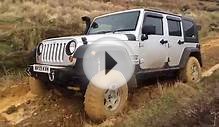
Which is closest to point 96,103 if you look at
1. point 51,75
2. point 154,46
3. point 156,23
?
point 51,75

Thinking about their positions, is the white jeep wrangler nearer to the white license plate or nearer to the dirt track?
the white license plate

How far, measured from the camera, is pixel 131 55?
716 centimetres

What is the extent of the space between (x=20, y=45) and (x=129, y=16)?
6354mm

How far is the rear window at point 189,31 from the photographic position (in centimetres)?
927

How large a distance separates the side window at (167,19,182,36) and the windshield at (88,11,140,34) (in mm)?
1203

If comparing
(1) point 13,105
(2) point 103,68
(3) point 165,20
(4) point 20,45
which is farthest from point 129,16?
(4) point 20,45

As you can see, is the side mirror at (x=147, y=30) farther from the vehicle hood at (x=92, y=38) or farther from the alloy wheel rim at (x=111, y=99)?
the alloy wheel rim at (x=111, y=99)

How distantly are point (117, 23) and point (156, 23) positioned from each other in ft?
2.91

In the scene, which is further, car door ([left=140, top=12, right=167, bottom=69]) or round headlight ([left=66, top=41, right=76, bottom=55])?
car door ([left=140, top=12, right=167, bottom=69])

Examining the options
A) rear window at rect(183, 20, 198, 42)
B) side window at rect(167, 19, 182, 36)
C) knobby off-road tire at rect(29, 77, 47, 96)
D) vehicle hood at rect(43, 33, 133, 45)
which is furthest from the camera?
rear window at rect(183, 20, 198, 42)
